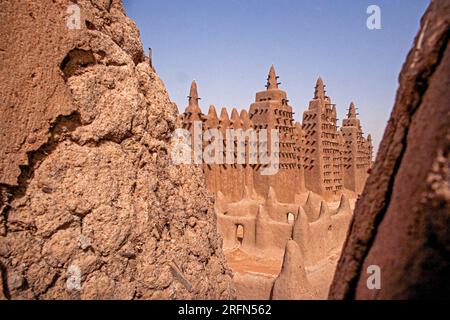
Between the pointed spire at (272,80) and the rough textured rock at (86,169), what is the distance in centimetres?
1924

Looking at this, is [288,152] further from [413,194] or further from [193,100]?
[413,194]

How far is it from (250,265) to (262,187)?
25.4ft

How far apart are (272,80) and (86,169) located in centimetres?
2032

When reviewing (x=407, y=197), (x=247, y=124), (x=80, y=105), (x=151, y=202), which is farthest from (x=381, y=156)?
(x=247, y=124)

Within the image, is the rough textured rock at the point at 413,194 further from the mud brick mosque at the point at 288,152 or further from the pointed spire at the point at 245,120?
the pointed spire at the point at 245,120

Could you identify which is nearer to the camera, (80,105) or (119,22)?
(80,105)

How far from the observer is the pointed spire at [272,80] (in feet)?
71.1

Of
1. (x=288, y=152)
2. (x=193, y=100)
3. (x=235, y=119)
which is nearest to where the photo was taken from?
(x=193, y=100)

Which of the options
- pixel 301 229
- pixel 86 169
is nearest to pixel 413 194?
pixel 86 169

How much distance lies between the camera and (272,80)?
2173 centimetres

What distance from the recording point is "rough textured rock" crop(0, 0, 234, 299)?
216 centimetres

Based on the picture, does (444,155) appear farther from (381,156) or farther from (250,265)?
(250,265)

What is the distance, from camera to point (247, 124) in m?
20.2

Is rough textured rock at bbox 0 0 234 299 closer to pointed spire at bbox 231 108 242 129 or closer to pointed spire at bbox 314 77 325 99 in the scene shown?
pointed spire at bbox 231 108 242 129
